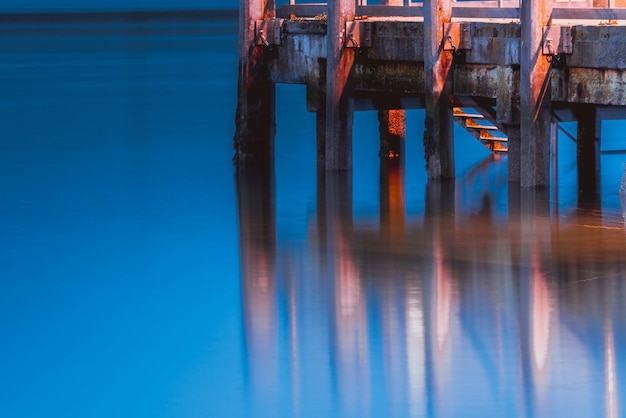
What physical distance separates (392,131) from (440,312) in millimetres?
9160

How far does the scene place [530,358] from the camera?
9391 millimetres

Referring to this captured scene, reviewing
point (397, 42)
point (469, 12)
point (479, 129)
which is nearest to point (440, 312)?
point (469, 12)

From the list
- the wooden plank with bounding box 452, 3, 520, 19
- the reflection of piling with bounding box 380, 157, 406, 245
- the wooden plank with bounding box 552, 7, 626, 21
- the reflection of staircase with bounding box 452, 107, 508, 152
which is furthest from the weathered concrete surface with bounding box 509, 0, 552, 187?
the reflection of staircase with bounding box 452, 107, 508, 152

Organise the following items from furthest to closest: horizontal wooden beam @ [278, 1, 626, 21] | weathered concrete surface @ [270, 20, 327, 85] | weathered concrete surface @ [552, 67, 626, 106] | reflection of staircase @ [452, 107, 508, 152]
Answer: reflection of staircase @ [452, 107, 508, 152] → weathered concrete surface @ [270, 20, 327, 85] → horizontal wooden beam @ [278, 1, 626, 21] → weathered concrete surface @ [552, 67, 626, 106]

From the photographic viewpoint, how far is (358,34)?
16.8m

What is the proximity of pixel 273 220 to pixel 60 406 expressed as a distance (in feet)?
21.8

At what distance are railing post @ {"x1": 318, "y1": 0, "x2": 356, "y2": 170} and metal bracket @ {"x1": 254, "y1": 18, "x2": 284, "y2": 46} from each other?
119 centimetres

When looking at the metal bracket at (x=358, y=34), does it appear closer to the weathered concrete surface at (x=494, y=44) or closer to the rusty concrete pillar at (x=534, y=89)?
the weathered concrete surface at (x=494, y=44)

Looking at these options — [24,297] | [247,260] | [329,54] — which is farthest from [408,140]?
[24,297]

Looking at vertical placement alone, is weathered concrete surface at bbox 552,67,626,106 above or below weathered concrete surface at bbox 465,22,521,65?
below

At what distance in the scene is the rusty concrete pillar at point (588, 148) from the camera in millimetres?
16797

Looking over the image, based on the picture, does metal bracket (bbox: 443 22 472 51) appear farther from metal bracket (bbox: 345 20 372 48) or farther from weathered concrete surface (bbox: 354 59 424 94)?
metal bracket (bbox: 345 20 372 48)

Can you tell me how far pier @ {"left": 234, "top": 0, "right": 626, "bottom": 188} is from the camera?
14742 millimetres

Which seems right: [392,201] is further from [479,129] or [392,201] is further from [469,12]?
[479,129]
